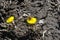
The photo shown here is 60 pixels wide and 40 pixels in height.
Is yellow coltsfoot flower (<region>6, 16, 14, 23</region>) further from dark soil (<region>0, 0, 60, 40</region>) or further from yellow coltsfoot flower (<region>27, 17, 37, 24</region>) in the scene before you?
yellow coltsfoot flower (<region>27, 17, 37, 24</region>)

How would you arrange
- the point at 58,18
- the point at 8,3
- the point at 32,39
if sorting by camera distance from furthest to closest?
the point at 8,3 → the point at 58,18 → the point at 32,39

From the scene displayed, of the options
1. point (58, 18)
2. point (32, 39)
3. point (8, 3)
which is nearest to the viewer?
point (32, 39)

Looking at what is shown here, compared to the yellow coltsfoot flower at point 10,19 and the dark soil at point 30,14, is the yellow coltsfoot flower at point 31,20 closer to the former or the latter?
the dark soil at point 30,14

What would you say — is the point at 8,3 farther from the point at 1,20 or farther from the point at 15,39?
Answer: the point at 15,39

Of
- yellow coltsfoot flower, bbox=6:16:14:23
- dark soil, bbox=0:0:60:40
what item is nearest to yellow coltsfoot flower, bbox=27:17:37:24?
dark soil, bbox=0:0:60:40

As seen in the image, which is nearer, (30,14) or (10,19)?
(10,19)

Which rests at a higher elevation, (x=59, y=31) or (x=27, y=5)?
(x=27, y=5)

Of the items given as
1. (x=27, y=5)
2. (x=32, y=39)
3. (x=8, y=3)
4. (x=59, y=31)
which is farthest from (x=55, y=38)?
(x=8, y=3)

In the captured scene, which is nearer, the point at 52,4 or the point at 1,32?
the point at 1,32

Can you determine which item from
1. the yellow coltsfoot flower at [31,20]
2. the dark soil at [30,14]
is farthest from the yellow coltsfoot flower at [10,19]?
the yellow coltsfoot flower at [31,20]

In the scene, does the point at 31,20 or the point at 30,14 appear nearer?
the point at 31,20
